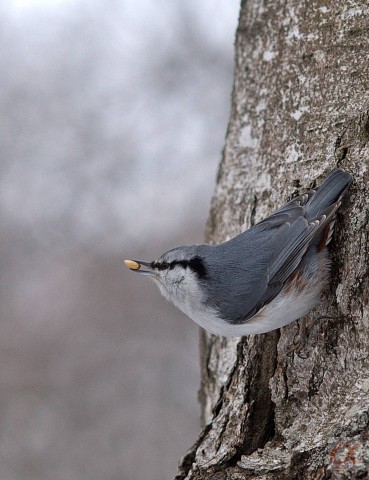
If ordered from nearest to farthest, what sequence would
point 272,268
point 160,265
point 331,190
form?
point 331,190 < point 272,268 < point 160,265

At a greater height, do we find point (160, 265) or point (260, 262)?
point (160, 265)

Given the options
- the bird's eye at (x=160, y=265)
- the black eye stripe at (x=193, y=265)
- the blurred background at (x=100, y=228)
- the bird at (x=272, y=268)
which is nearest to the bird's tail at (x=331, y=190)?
the bird at (x=272, y=268)

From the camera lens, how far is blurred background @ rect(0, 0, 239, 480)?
15.2 ft

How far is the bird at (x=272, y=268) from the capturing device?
1.81m

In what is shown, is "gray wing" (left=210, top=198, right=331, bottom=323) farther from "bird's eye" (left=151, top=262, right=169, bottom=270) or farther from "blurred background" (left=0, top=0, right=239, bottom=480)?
"blurred background" (left=0, top=0, right=239, bottom=480)

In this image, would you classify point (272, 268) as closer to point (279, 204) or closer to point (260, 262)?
point (260, 262)

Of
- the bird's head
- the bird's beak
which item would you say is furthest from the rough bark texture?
the bird's beak

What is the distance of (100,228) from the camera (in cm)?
532

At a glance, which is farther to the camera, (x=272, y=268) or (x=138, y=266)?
(x=138, y=266)

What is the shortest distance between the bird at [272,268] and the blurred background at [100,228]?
2.88 meters

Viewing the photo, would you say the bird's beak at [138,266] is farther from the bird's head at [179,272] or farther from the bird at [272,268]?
the bird at [272,268]

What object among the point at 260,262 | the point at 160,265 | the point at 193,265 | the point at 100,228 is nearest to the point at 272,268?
the point at 260,262

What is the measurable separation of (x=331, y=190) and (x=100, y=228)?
12.2 ft

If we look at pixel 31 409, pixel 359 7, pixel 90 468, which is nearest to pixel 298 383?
pixel 359 7
